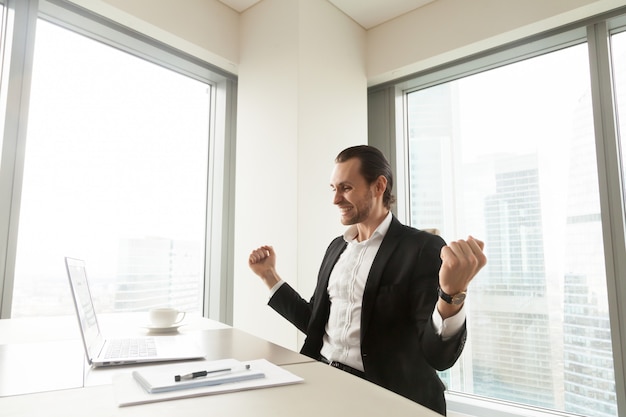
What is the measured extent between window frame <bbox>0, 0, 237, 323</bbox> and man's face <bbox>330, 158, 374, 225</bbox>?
1.41 meters

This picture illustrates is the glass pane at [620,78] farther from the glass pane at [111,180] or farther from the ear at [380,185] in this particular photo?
the glass pane at [111,180]

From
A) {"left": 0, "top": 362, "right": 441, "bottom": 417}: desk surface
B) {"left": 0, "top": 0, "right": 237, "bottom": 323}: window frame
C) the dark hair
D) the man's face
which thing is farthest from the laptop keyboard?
{"left": 0, "top": 0, "right": 237, "bottom": 323}: window frame

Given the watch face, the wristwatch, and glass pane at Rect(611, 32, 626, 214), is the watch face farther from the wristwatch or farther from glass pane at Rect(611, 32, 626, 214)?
glass pane at Rect(611, 32, 626, 214)

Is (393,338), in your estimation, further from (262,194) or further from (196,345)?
(262,194)

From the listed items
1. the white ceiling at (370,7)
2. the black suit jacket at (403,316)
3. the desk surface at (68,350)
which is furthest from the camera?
the white ceiling at (370,7)

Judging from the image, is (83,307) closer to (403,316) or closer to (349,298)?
(349,298)

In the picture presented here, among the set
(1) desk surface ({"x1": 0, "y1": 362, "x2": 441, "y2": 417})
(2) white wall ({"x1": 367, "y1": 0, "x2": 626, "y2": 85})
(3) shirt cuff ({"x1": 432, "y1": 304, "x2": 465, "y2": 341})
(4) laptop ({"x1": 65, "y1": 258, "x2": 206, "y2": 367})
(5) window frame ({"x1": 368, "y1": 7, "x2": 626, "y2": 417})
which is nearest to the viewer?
(1) desk surface ({"x1": 0, "y1": 362, "x2": 441, "y2": 417})

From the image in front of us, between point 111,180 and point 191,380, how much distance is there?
2008mm

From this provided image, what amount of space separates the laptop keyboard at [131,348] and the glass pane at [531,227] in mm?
2085

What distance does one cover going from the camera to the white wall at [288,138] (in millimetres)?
2508

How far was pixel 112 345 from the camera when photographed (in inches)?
44.9

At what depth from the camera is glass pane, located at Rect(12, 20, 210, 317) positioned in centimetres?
217

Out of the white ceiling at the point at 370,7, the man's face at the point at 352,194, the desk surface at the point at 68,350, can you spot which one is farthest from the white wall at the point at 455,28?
the desk surface at the point at 68,350

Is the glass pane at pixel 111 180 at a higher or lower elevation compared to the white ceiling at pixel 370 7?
lower
